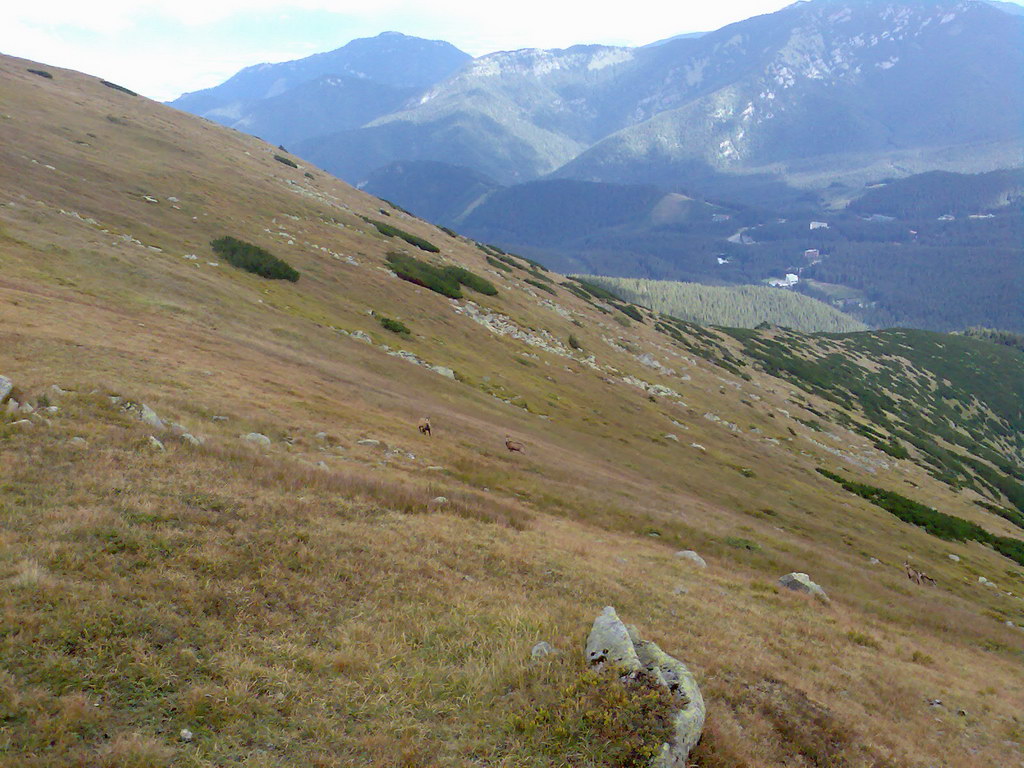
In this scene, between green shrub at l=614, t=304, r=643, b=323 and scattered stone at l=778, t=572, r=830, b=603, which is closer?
scattered stone at l=778, t=572, r=830, b=603

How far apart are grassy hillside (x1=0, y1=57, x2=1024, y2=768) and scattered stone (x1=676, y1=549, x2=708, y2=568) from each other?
937 mm

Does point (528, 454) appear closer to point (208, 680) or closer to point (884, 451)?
point (208, 680)

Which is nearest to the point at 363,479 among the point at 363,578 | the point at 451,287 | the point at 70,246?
the point at 363,578

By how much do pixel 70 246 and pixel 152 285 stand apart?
479 cm

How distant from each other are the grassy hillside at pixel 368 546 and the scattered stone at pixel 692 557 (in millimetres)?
937

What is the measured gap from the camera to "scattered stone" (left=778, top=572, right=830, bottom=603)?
709 inches

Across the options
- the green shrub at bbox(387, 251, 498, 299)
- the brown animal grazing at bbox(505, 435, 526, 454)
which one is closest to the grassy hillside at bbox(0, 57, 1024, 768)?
the brown animal grazing at bbox(505, 435, 526, 454)

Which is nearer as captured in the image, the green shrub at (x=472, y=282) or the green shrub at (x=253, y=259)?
the green shrub at (x=253, y=259)

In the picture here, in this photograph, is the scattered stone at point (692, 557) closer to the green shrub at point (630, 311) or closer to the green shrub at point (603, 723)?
the green shrub at point (603, 723)

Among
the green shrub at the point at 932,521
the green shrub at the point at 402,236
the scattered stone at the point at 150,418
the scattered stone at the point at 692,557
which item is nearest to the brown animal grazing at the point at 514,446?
the scattered stone at the point at 692,557

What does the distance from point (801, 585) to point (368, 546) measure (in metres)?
15.0

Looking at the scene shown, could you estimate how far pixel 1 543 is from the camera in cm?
811

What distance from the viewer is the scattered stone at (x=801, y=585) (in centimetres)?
1800

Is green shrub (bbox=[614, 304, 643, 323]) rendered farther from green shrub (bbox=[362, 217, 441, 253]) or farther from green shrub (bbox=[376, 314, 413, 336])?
green shrub (bbox=[376, 314, 413, 336])
